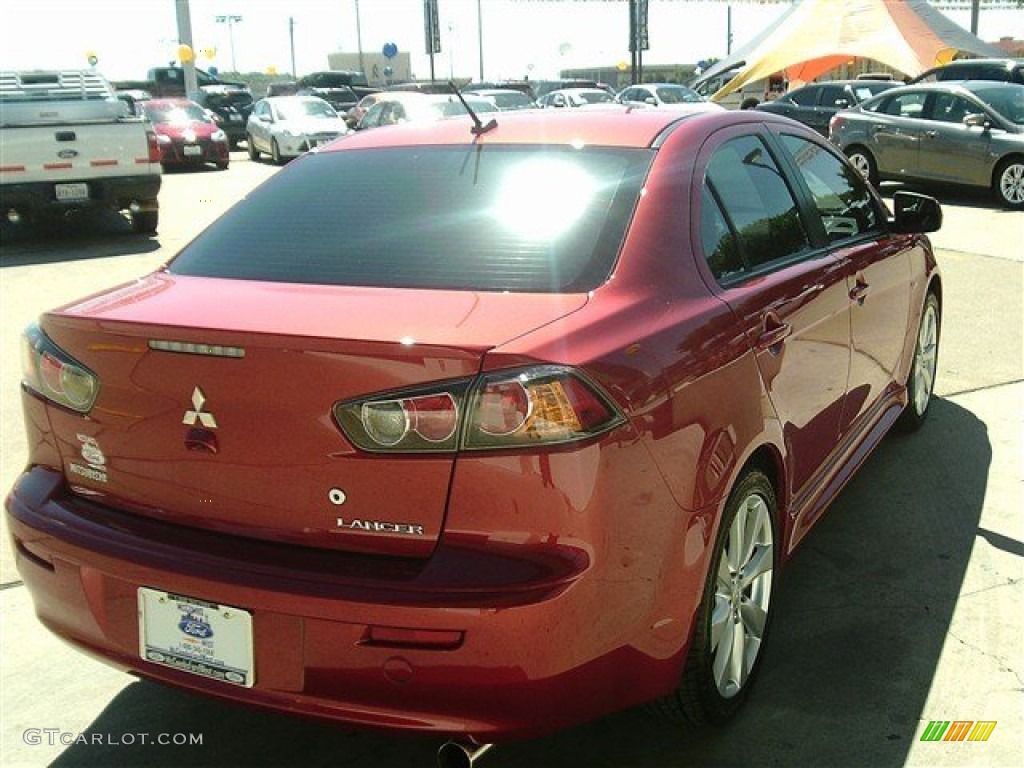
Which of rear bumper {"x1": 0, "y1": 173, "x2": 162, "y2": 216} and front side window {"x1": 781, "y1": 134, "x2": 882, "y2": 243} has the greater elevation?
front side window {"x1": 781, "y1": 134, "x2": 882, "y2": 243}

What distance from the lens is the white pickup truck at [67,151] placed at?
440 inches

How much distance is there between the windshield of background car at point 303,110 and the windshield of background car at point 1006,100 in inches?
538

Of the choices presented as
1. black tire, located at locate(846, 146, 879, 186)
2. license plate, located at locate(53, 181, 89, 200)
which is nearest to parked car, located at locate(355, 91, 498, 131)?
black tire, located at locate(846, 146, 879, 186)

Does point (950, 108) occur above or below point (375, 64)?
below

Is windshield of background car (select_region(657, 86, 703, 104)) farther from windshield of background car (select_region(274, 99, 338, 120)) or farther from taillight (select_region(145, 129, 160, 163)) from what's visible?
taillight (select_region(145, 129, 160, 163))

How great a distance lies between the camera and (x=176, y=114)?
71.5 ft

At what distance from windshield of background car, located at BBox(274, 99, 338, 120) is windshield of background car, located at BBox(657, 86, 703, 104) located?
7.74m

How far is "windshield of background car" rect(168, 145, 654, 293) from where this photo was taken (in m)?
2.68

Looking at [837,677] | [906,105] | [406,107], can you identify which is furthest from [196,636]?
[406,107]

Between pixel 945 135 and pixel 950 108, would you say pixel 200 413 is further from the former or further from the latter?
pixel 950 108

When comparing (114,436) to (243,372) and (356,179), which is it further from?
(356,179)

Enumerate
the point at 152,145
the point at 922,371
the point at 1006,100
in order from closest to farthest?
the point at 922,371 → the point at 152,145 → the point at 1006,100

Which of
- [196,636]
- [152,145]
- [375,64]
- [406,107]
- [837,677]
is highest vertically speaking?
[375,64]

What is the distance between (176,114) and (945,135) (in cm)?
1463
